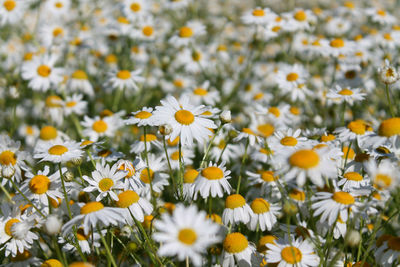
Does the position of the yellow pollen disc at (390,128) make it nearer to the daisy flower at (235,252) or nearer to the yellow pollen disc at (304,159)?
the yellow pollen disc at (304,159)

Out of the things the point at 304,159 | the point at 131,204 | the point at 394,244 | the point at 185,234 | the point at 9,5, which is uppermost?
the point at 9,5

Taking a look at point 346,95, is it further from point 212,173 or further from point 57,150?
point 57,150

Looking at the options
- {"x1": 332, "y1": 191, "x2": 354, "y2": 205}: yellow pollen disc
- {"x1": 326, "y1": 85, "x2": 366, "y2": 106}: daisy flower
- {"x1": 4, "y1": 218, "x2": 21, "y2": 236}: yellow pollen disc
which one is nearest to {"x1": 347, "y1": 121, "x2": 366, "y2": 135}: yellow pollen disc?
{"x1": 326, "y1": 85, "x2": 366, "y2": 106}: daisy flower

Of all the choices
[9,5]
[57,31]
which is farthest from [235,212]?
[57,31]

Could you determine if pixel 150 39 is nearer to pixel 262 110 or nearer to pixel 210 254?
pixel 262 110

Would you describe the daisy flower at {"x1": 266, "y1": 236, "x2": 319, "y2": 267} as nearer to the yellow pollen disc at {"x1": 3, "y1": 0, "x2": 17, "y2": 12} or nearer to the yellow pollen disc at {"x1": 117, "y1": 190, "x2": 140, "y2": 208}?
the yellow pollen disc at {"x1": 117, "y1": 190, "x2": 140, "y2": 208}

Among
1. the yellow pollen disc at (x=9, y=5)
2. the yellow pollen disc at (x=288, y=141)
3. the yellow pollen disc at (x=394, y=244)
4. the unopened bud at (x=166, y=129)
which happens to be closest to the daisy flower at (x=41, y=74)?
the yellow pollen disc at (x=9, y=5)
